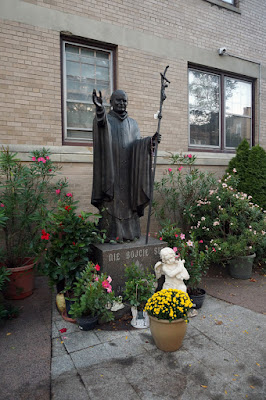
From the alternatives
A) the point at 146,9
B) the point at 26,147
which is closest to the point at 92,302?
the point at 26,147

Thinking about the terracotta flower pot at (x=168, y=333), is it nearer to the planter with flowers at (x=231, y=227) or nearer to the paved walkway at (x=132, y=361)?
the paved walkway at (x=132, y=361)

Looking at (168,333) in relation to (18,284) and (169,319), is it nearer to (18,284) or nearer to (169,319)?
(169,319)

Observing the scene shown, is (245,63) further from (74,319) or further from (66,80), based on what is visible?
(74,319)

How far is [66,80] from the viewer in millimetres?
5816

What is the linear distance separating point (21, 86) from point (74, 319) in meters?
4.12

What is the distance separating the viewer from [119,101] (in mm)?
3871

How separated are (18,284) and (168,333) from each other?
2639mm

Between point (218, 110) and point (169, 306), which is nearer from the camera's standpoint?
point (169, 306)

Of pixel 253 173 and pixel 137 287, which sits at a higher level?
pixel 253 173

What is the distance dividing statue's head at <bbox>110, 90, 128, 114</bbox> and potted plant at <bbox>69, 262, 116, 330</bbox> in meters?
2.13

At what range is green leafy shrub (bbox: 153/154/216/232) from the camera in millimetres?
6240

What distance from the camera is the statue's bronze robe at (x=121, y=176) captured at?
12.3 feet

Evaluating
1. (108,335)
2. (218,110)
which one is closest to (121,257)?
(108,335)

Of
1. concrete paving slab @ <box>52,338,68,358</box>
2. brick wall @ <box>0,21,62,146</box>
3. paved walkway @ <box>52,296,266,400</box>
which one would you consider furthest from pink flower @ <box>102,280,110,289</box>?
brick wall @ <box>0,21,62,146</box>
